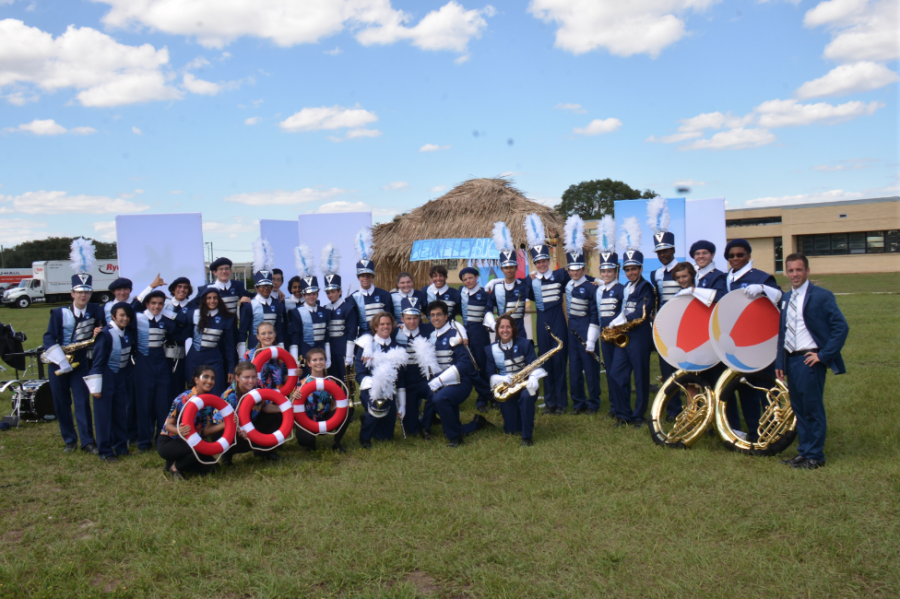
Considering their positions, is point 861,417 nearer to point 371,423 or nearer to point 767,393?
point 767,393

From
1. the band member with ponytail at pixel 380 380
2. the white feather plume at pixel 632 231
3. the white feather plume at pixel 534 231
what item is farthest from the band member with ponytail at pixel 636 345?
the band member with ponytail at pixel 380 380

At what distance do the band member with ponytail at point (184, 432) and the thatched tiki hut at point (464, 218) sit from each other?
34.4 feet

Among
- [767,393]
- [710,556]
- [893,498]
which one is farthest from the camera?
[767,393]

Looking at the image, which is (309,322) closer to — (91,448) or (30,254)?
(91,448)

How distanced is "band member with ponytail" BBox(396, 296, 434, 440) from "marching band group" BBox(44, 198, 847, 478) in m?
0.02

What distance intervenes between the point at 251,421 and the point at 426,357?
1951mm

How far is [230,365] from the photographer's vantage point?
24.2ft

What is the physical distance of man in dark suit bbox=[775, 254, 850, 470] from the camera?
17.1 ft

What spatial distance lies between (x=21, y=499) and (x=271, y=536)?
2.62 m

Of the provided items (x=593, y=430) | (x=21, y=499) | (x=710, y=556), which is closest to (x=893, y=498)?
(x=710, y=556)

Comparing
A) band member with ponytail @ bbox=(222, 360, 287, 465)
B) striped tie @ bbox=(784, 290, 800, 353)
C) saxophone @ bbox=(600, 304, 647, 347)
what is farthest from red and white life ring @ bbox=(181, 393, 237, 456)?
striped tie @ bbox=(784, 290, 800, 353)

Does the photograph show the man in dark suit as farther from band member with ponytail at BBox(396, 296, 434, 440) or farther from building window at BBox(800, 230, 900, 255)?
building window at BBox(800, 230, 900, 255)

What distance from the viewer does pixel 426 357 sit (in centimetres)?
695

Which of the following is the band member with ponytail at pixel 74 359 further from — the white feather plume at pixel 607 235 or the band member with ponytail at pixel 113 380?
the white feather plume at pixel 607 235
